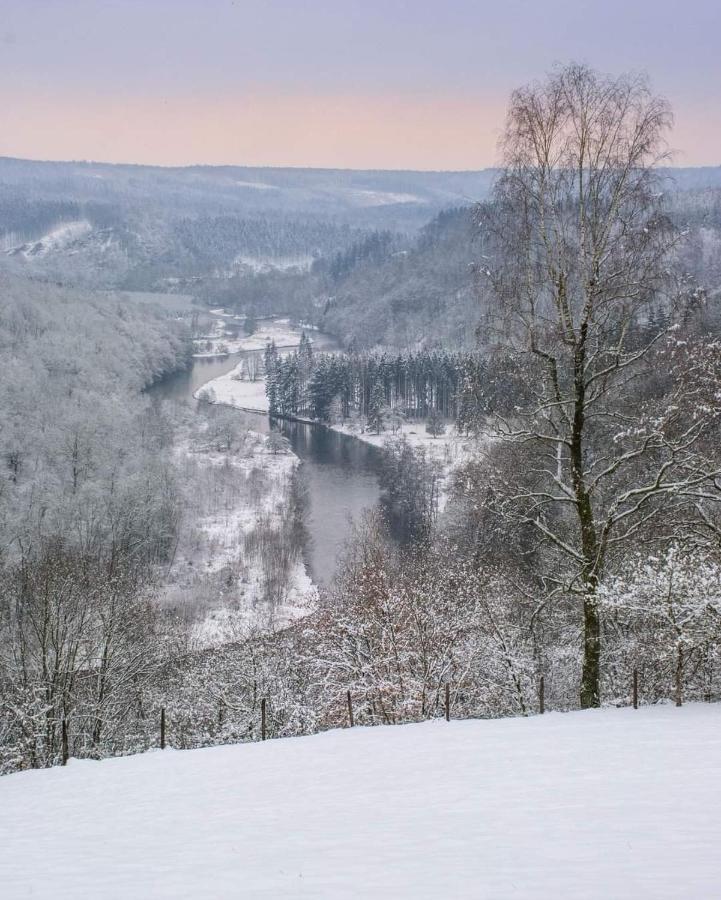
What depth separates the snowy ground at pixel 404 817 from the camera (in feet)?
16.1

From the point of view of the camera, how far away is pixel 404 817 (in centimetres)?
658

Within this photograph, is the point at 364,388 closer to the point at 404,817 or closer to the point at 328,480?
the point at 328,480

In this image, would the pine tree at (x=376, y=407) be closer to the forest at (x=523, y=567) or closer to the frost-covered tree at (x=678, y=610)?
the forest at (x=523, y=567)

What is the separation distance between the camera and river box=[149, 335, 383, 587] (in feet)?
140

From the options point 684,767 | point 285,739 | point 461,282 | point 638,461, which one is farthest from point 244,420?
point 461,282

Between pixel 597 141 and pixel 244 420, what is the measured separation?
2634 inches

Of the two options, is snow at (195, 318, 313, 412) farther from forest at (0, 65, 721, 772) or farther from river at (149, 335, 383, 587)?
forest at (0, 65, 721, 772)

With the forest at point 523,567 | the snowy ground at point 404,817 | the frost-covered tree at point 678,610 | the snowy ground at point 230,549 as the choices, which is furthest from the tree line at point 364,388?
the snowy ground at point 404,817

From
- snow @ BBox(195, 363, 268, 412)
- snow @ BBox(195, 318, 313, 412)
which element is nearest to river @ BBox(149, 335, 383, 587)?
snow @ BBox(195, 363, 268, 412)

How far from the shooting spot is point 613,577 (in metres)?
Result: 11.1

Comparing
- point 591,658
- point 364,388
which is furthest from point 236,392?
point 591,658

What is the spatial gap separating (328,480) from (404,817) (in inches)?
2031

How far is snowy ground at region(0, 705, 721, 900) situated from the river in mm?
26506

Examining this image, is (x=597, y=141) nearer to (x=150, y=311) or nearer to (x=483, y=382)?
(x=483, y=382)
